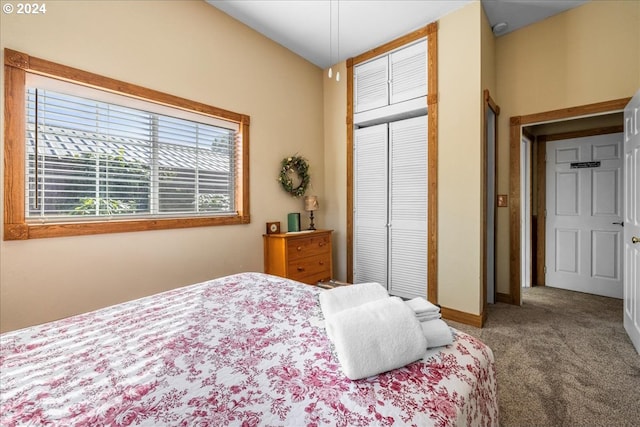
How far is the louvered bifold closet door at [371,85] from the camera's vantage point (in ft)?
10.9

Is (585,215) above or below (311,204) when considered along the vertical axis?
below

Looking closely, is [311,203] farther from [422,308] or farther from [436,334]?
[436,334]

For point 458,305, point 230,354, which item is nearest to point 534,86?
point 458,305

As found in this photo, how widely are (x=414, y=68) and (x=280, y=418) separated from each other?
134 inches

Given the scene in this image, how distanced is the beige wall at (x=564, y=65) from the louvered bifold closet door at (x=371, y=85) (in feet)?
4.33

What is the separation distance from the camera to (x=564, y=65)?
9.39 feet

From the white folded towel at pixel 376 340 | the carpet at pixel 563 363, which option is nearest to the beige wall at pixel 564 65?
the carpet at pixel 563 363

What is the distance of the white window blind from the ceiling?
3.80 ft

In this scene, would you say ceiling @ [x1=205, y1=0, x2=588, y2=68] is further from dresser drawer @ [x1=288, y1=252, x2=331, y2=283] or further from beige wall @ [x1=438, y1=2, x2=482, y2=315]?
dresser drawer @ [x1=288, y1=252, x2=331, y2=283]

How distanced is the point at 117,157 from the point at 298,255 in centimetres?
189

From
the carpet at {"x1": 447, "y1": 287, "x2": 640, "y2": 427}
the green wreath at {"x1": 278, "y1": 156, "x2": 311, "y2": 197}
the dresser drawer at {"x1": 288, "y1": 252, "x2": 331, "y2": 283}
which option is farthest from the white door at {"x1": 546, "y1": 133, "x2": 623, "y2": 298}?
the green wreath at {"x1": 278, "y1": 156, "x2": 311, "y2": 197}

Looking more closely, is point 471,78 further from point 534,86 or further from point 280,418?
point 280,418

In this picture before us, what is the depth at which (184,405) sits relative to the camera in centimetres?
72

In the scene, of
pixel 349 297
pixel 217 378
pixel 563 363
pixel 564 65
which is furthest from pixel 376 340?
pixel 564 65
